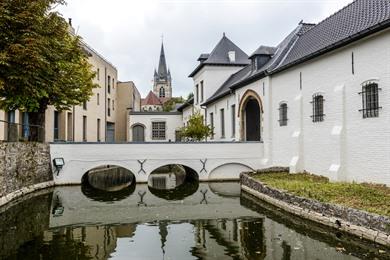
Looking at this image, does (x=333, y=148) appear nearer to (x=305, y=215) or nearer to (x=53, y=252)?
(x=305, y=215)

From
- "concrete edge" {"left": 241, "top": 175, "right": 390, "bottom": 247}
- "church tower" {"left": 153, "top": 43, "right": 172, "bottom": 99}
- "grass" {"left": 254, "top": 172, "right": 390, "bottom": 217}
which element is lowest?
"concrete edge" {"left": 241, "top": 175, "right": 390, "bottom": 247}

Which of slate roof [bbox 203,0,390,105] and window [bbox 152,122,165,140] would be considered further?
window [bbox 152,122,165,140]

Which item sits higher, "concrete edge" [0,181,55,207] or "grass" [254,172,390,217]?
"grass" [254,172,390,217]

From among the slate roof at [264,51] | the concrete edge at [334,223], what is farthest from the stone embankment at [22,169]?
the slate roof at [264,51]

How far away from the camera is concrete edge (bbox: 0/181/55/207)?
438 inches

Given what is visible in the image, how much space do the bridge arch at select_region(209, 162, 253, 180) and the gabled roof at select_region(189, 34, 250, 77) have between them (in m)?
11.9

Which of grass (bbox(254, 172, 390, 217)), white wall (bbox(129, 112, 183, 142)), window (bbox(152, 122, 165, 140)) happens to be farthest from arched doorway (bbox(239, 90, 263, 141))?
window (bbox(152, 122, 165, 140))

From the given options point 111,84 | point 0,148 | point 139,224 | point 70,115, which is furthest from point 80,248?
point 111,84

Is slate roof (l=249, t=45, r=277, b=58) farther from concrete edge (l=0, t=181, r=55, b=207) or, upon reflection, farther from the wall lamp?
concrete edge (l=0, t=181, r=55, b=207)

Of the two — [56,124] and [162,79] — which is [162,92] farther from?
[56,124]

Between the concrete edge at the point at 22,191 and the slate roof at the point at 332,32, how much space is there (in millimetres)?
11029

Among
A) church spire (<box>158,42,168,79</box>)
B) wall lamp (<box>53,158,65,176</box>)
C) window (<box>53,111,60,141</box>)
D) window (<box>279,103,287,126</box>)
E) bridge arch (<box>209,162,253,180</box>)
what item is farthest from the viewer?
church spire (<box>158,42,168,79</box>)

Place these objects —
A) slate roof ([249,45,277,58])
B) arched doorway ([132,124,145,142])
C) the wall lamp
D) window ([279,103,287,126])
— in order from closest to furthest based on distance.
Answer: window ([279,103,287,126]) < the wall lamp < slate roof ([249,45,277,58]) < arched doorway ([132,124,145,142])

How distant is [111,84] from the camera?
33281mm
